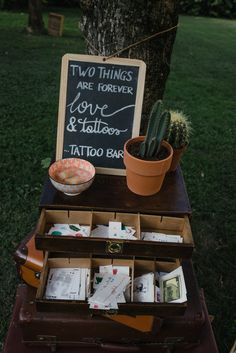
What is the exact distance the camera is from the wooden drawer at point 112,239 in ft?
4.56

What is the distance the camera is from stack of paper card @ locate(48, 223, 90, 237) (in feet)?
4.88

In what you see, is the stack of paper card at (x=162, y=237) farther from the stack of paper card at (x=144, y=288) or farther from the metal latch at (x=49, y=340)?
the metal latch at (x=49, y=340)

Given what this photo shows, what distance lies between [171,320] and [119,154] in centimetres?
80

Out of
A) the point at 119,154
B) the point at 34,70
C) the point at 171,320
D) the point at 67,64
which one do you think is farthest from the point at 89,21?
the point at 34,70

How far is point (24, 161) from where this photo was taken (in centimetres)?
353

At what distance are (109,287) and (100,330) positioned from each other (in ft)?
0.97

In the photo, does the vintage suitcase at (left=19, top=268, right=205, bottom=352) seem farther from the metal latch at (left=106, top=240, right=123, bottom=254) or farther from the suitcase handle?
the metal latch at (left=106, top=240, right=123, bottom=254)

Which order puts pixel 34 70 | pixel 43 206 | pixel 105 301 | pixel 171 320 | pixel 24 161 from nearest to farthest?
pixel 105 301
pixel 43 206
pixel 171 320
pixel 24 161
pixel 34 70

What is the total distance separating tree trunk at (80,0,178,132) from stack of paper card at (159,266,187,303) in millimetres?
971

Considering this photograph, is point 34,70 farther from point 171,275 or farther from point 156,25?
point 171,275

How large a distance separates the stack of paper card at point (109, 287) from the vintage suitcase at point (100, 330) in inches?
7.9

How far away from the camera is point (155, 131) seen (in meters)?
1.49

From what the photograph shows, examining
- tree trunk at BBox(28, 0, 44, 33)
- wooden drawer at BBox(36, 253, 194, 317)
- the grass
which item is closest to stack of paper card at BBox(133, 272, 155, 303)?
wooden drawer at BBox(36, 253, 194, 317)

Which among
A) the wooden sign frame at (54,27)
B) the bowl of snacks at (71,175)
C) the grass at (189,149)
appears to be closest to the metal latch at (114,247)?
the bowl of snacks at (71,175)
